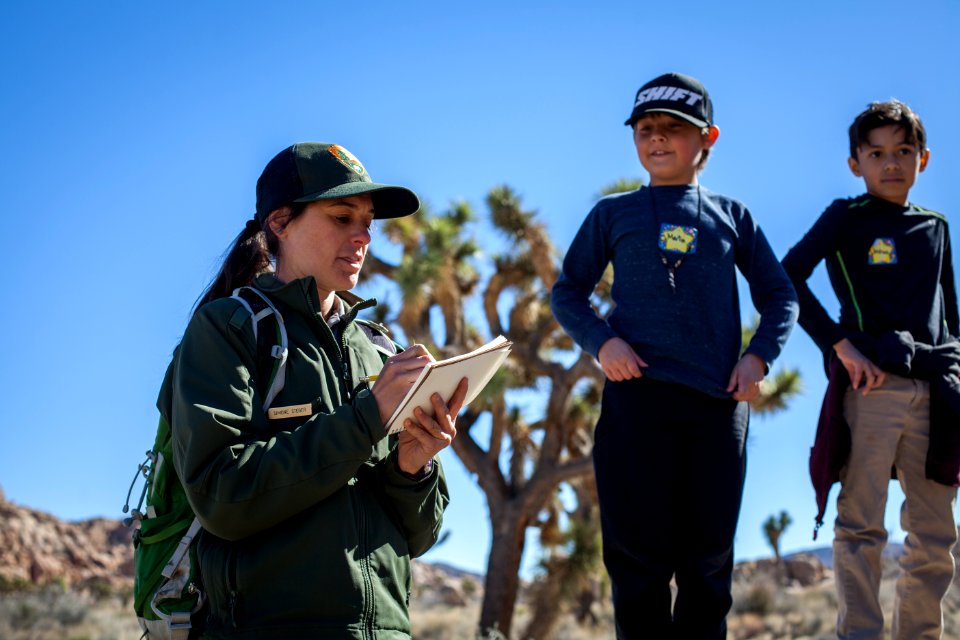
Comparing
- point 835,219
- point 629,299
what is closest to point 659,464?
point 629,299

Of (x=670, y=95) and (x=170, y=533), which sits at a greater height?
(x=670, y=95)

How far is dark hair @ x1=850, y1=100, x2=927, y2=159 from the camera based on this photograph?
389cm

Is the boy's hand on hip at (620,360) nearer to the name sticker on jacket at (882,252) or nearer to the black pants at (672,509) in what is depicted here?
the black pants at (672,509)

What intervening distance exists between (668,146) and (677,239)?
0.38m

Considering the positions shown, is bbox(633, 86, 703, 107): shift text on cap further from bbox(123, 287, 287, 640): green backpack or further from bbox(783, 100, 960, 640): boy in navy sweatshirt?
bbox(123, 287, 287, 640): green backpack

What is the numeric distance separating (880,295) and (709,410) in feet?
3.53

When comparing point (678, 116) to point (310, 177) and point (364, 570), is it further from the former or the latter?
point (364, 570)

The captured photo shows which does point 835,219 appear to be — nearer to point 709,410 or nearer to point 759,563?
point 709,410

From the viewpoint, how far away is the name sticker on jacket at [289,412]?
2.23 metres

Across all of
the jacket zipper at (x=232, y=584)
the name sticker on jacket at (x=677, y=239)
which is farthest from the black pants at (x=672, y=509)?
the jacket zipper at (x=232, y=584)

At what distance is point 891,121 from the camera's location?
12.7ft

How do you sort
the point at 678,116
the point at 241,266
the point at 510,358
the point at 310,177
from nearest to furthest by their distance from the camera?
1. the point at 310,177
2. the point at 241,266
3. the point at 678,116
4. the point at 510,358

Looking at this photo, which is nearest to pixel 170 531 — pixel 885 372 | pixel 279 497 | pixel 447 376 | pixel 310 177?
pixel 279 497

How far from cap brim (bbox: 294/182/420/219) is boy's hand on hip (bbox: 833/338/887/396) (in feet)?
5.79
